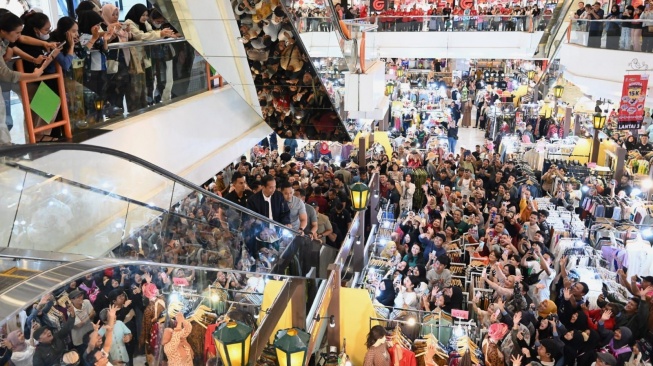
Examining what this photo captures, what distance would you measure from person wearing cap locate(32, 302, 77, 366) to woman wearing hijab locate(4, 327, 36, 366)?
4cm

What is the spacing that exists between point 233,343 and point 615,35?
9.66 metres

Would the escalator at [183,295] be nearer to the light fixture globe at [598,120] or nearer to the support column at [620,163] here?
the support column at [620,163]

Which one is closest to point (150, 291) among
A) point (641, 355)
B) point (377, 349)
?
point (377, 349)

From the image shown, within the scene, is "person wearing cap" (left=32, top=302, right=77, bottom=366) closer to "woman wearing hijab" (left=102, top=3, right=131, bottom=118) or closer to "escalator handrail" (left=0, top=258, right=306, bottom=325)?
"escalator handrail" (left=0, top=258, right=306, bottom=325)

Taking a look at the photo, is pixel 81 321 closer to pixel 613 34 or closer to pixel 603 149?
pixel 613 34

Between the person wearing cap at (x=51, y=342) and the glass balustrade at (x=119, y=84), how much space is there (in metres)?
2.72

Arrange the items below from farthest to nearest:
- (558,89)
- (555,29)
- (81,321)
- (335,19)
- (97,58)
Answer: (558,89) → (555,29) → (335,19) → (97,58) → (81,321)

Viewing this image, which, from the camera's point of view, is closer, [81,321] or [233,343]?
[81,321]

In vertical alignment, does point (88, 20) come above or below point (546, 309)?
above

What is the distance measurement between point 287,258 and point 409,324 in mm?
1489

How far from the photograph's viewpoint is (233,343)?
12.6 feet

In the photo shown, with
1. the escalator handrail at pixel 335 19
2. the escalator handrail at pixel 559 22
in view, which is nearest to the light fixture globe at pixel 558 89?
the escalator handrail at pixel 559 22

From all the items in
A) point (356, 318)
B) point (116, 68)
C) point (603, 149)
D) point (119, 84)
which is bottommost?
point (356, 318)

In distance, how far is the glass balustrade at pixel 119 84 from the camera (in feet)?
18.3
